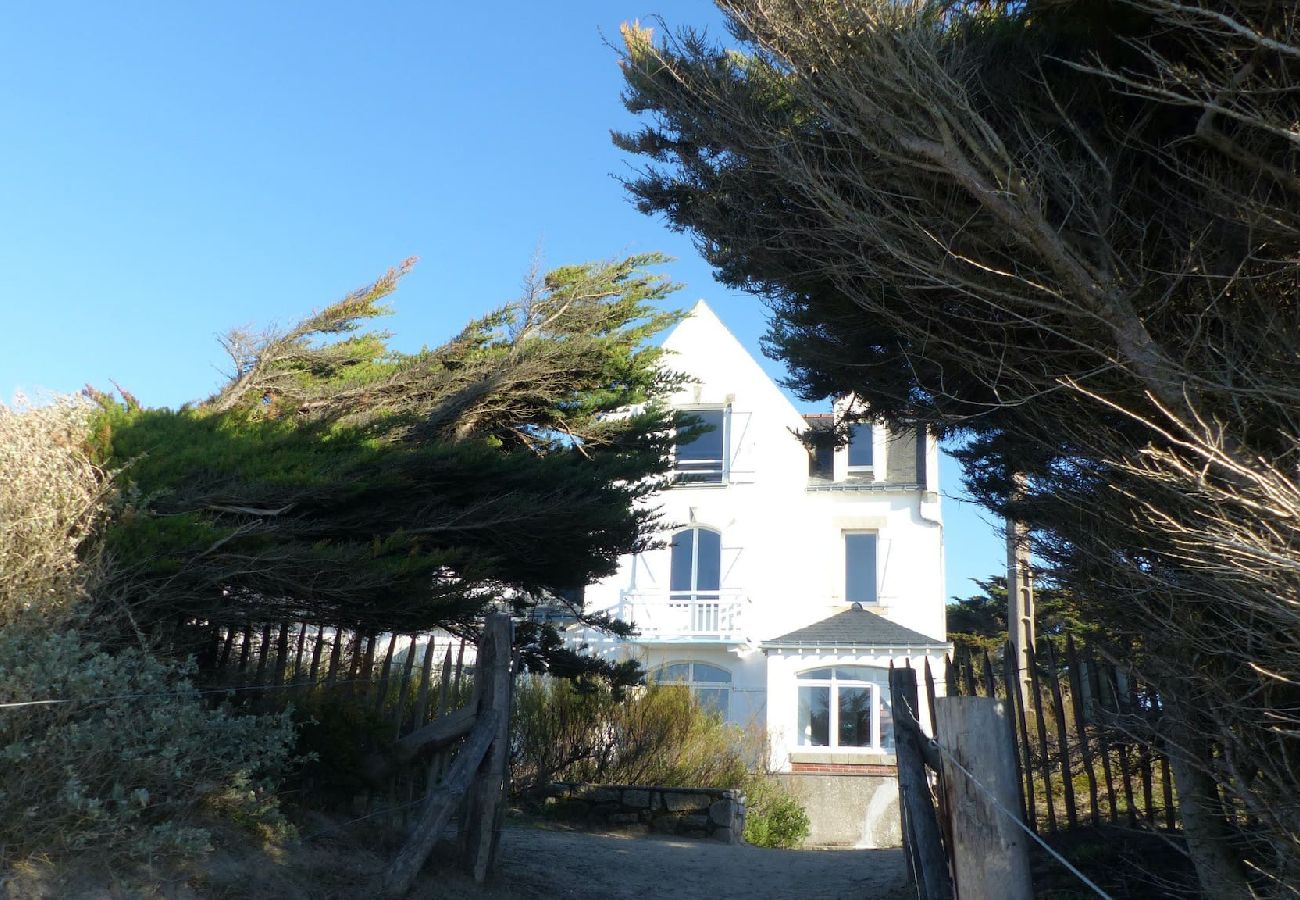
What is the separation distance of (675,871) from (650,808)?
362 centimetres

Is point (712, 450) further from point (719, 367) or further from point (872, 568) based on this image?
point (872, 568)

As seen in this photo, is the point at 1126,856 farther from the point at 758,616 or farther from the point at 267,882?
the point at 758,616

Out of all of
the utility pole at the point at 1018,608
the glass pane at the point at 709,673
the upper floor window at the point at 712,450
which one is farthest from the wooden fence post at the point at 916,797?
the upper floor window at the point at 712,450

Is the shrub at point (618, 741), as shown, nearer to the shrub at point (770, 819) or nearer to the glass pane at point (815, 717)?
the shrub at point (770, 819)

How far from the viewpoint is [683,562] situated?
25766 mm

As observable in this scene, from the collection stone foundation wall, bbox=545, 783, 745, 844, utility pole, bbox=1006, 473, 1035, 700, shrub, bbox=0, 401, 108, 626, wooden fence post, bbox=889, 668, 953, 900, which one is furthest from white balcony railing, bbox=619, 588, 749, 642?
shrub, bbox=0, 401, 108, 626

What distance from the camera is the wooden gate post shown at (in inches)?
169

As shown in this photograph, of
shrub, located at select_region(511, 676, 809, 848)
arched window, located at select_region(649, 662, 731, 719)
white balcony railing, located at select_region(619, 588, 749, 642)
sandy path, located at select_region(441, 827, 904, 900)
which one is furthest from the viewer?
arched window, located at select_region(649, 662, 731, 719)

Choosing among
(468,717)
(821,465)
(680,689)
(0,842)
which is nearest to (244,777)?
(0,842)

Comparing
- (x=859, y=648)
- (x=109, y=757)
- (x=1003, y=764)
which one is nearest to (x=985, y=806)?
(x=1003, y=764)

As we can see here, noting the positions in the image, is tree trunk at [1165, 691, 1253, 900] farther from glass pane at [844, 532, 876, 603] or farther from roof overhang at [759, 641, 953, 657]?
glass pane at [844, 532, 876, 603]

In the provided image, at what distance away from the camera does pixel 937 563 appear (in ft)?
81.2

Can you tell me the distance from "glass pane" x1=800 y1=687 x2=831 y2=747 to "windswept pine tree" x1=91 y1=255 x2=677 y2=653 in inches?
533

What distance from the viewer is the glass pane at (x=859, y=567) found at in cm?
2534
